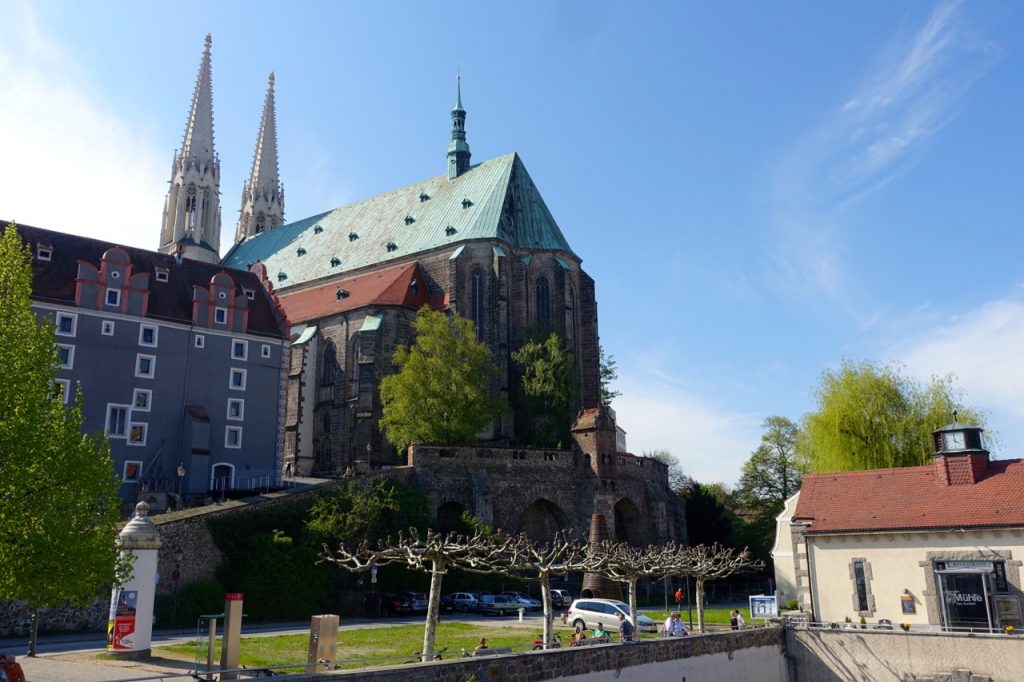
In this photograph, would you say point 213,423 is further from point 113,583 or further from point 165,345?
point 113,583

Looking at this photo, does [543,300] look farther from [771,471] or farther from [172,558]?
[172,558]

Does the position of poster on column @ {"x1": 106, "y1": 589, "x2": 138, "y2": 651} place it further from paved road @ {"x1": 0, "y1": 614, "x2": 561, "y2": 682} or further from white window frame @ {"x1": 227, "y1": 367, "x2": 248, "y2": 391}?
white window frame @ {"x1": 227, "y1": 367, "x2": 248, "y2": 391}

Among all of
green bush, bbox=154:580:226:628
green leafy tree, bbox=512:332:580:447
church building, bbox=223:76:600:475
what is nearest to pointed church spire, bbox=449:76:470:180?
church building, bbox=223:76:600:475

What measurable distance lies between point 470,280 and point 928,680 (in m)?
41.8

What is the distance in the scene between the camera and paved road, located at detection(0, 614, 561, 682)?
17.6 metres

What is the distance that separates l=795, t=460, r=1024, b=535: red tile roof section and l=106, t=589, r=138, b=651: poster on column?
21.2 metres

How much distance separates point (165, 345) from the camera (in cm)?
4584

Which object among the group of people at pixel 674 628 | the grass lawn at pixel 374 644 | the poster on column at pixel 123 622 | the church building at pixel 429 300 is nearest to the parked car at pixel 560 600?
the grass lawn at pixel 374 644

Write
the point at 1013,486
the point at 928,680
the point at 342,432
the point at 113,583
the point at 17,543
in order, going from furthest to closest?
the point at 342,432
the point at 1013,486
the point at 928,680
the point at 113,583
the point at 17,543

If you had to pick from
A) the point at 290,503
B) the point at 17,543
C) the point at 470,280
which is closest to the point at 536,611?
the point at 290,503

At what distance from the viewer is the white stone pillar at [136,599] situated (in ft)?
68.8

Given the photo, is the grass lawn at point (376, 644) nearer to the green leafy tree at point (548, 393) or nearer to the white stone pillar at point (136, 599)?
the white stone pillar at point (136, 599)

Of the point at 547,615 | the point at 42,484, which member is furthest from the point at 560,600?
the point at 42,484

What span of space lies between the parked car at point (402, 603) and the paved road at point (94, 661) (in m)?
4.25
